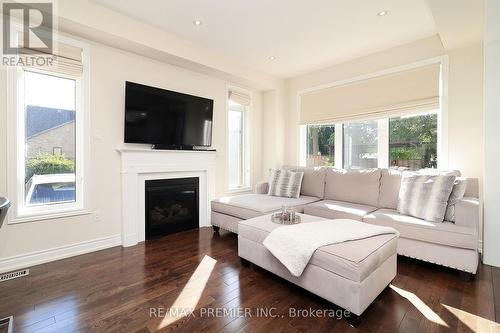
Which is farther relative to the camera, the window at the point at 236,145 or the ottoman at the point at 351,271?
the window at the point at 236,145

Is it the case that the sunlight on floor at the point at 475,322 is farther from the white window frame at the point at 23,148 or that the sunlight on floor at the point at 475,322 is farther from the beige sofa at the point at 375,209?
the white window frame at the point at 23,148

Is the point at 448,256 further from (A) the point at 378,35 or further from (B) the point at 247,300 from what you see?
(A) the point at 378,35

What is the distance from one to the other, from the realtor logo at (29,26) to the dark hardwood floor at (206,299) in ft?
7.24

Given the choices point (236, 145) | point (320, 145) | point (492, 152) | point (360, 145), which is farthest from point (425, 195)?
point (236, 145)

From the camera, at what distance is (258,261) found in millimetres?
2264

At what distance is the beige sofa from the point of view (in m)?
2.23

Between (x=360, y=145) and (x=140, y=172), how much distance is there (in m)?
3.32

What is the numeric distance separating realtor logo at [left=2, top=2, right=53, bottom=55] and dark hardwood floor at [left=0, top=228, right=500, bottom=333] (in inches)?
86.8

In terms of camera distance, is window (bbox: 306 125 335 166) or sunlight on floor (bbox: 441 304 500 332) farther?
window (bbox: 306 125 335 166)

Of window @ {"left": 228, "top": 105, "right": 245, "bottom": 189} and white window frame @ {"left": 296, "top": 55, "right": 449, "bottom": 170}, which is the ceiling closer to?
white window frame @ {"left": 296, "top": 55, "right": 449, "bottom": 170}

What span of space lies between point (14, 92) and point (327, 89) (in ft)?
13.4

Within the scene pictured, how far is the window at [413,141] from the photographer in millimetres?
3299

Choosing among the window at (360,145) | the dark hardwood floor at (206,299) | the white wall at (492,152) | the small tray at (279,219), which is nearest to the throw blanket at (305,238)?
the small tray at (279,219)

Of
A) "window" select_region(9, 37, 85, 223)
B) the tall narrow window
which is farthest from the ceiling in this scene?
"window" select_region(9, 37, 85, 223)
